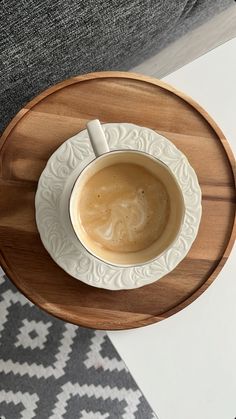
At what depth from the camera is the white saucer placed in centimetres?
73

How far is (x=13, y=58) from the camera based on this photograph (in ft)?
2.80

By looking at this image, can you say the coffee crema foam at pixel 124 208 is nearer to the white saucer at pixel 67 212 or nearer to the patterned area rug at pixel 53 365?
the white saucer at pixel 67 212

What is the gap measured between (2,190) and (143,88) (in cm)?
26

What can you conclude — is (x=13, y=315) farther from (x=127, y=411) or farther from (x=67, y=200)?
(x=67, y=200)

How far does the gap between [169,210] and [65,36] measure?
1.18 ft

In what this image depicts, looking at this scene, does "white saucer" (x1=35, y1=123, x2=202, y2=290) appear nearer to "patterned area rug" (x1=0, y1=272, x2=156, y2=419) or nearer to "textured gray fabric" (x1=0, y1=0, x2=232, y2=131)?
"textured gray fabric" (x1=0, y1=0, x2=232, y2=131)

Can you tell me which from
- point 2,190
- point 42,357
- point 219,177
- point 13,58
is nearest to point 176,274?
point 219,177

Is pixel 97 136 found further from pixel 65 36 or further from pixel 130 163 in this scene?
pixel 65 36

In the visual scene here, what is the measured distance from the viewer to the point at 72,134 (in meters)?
0.78

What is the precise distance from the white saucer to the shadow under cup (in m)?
0.03

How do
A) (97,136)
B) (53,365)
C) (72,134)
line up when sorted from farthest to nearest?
(53,365)
(72,134)
(97,136)

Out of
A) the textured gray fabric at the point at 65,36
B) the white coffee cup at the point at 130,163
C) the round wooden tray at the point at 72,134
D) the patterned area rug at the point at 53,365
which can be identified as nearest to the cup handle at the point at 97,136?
the white coffee cup at the point at 130,163

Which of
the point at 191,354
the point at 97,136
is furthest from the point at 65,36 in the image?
the point at 191,354

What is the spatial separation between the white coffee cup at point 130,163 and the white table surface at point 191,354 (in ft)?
0.54
